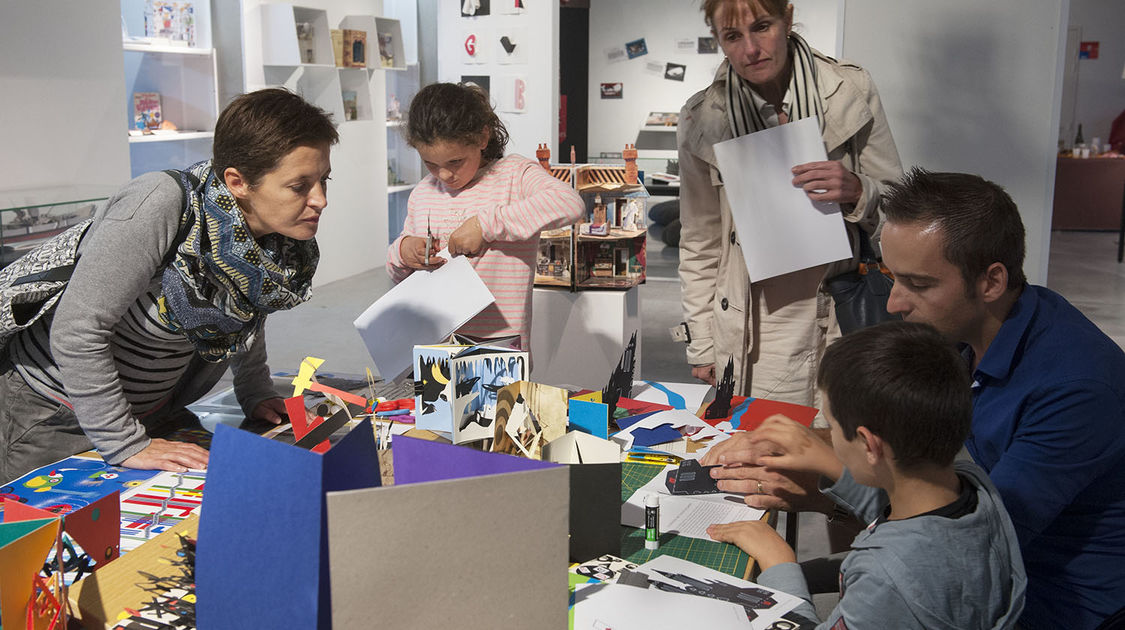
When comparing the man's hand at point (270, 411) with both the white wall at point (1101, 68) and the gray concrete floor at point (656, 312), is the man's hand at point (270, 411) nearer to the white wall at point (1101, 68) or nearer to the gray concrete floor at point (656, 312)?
the gray concrete floor at point (656, 312)

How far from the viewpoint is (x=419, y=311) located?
2279mm


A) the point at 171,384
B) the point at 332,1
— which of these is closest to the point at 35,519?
the point at 171,384

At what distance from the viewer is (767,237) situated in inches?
89.8

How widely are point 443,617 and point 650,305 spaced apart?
242 inches

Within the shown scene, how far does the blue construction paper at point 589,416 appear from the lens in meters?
1.87

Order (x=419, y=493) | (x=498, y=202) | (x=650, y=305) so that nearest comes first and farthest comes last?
(x=419, y=493)
(x=498, y=202)
(x=650, y=305)

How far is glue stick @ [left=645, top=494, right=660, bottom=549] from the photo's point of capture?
151 centimetres

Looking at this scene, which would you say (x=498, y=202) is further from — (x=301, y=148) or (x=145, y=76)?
(x=145, y=76)

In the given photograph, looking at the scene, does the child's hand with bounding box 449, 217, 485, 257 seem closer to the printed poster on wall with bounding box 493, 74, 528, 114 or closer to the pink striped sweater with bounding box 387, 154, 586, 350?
the pink striped sweater with bounding box 387, 154, 586, 350

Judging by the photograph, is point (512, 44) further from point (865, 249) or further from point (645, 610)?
point (645, 610)

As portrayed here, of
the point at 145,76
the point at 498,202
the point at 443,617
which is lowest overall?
the point at 443,617

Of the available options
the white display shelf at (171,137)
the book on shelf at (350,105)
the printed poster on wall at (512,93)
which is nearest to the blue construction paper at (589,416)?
the printed poster on wall at (512,93)


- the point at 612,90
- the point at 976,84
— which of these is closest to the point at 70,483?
the point at 976,84

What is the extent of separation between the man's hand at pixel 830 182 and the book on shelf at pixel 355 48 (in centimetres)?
579
